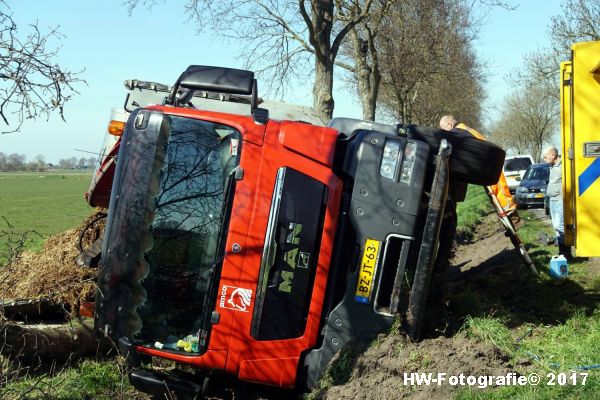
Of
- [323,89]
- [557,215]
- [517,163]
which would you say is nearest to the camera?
[557,215]


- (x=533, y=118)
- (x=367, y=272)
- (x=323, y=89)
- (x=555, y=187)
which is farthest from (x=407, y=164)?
(x=533, y=118)

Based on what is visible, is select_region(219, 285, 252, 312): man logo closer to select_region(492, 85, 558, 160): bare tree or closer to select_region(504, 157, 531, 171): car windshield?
select_region(504, 157, 531, 171): car windshield

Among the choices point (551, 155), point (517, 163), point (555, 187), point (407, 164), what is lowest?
point (407, 164)

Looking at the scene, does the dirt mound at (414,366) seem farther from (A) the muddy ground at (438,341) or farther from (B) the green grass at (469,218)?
(B) the green grass at (469,218)

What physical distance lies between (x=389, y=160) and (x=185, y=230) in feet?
5.35

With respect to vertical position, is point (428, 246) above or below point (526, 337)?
above

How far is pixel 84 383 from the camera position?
5.99 metres

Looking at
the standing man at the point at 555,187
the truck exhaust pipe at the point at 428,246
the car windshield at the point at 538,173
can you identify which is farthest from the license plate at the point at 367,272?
the car windshield at the point at 538,173

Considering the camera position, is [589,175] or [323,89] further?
[323,89]

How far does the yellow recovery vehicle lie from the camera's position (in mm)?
6605

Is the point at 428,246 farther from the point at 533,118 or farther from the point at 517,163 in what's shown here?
the point at 533,118

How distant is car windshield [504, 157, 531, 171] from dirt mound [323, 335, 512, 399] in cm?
2914

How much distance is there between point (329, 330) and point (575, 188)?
9.91 feet

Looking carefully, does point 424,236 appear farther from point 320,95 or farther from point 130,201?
point 320,95
